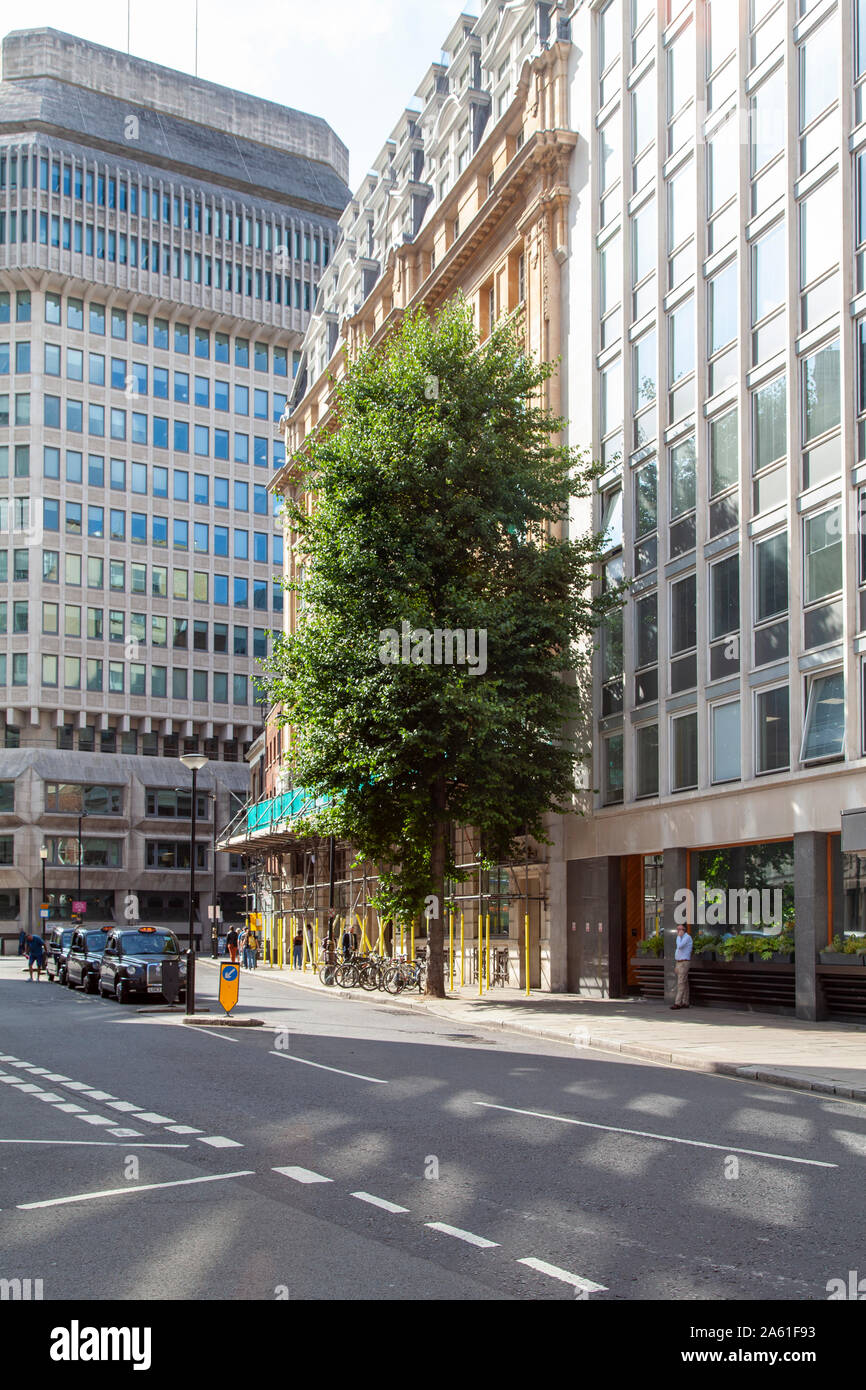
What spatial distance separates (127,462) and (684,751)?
2812 inches

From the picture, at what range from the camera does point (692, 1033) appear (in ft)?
76.6

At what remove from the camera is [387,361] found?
115 ft

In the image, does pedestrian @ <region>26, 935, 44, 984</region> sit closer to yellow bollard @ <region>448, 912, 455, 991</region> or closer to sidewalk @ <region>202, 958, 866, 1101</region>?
yellow bollard @ <region>448, 912, 455, 991</region>

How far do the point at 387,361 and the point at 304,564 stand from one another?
18.3ft

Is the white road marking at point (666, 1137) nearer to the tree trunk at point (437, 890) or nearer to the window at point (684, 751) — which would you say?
the tree trunk at point (437, 890)

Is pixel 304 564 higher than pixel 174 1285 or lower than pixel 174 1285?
higher

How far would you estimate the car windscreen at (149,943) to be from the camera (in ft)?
110

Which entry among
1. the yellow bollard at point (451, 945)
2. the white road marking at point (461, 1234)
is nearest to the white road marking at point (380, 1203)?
the white road marking at point (461, 1234)

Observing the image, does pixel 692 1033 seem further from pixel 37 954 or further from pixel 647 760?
pixel 37 954

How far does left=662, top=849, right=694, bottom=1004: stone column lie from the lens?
31.2m

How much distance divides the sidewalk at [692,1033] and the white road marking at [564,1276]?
9.23 metres

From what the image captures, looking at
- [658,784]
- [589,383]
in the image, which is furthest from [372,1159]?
[589,383]
